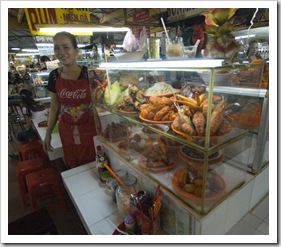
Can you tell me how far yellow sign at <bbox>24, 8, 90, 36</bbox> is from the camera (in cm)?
401

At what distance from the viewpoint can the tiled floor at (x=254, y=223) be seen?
1.21 meters

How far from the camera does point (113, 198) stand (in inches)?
55.6

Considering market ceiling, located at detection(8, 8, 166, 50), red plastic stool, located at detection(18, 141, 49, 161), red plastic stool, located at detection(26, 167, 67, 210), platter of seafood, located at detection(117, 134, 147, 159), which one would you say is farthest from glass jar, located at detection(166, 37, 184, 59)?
market ceiling, located at detection(8, 8, 166, 50)

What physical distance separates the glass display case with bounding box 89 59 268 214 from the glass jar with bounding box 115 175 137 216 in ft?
0.45

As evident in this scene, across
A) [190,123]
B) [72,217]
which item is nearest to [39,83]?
[72,217]

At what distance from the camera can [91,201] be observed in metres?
1.42

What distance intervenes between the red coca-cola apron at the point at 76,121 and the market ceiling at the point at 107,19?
6.36ft

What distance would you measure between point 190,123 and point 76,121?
54.4 inches

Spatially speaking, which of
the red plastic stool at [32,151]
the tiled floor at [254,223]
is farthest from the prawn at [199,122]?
the red plastic stool at [32,151]

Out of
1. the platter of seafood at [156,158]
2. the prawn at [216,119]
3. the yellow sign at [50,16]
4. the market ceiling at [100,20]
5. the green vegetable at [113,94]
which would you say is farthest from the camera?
the market ceiling at [100,20]

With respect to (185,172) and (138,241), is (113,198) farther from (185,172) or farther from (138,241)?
(185,172)

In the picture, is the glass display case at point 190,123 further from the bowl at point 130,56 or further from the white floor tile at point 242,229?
the white floor tile at point 242,229

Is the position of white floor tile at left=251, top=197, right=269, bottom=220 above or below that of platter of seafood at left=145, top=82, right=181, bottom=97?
below

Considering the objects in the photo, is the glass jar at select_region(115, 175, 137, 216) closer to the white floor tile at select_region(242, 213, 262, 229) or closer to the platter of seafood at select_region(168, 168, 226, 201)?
the platter of seafood at select_region(168, 168, 226, 201)
